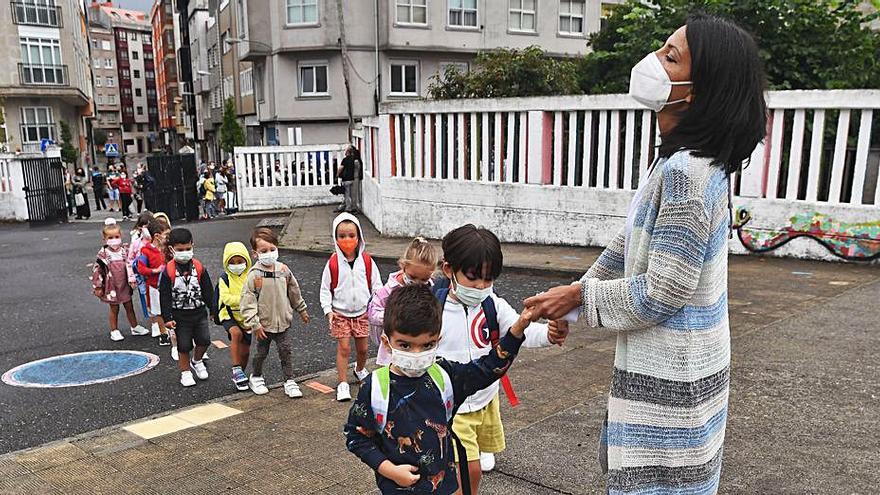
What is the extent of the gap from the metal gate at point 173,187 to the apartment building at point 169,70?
4723cm

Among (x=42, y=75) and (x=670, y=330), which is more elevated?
(x=42, y=75)

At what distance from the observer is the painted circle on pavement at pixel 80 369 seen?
6133 mm

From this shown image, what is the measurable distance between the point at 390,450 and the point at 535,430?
2086 mm

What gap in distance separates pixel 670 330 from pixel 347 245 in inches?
145

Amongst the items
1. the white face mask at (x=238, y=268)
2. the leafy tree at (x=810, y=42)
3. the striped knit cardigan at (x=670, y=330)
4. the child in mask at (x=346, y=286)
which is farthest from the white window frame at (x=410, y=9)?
the striped knit cardigan at (x=670, y=330)

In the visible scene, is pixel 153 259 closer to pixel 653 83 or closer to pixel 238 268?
pixel 238 268

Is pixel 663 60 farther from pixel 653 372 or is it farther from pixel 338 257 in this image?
pixel 338 257

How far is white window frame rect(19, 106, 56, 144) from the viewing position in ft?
133

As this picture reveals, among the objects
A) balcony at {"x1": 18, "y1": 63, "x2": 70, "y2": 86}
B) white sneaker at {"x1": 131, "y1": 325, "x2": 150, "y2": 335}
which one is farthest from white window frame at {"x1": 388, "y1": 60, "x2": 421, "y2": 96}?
white sneaker at {"x1": 131, "y1": 325, "x2": 150, "y2": 335}

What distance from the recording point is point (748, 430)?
13.5 feet

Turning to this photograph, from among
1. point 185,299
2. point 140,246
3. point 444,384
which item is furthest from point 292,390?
point 444,384

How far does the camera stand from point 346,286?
17.9 feet

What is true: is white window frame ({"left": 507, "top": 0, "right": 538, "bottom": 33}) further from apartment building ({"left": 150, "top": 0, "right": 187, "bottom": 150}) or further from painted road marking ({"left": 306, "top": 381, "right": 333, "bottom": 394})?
apartment building ({"left": 150, "top": 0, "right": 187, "bottom": 150})

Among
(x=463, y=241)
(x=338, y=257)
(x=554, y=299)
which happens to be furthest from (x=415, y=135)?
(x=554, y=299)
